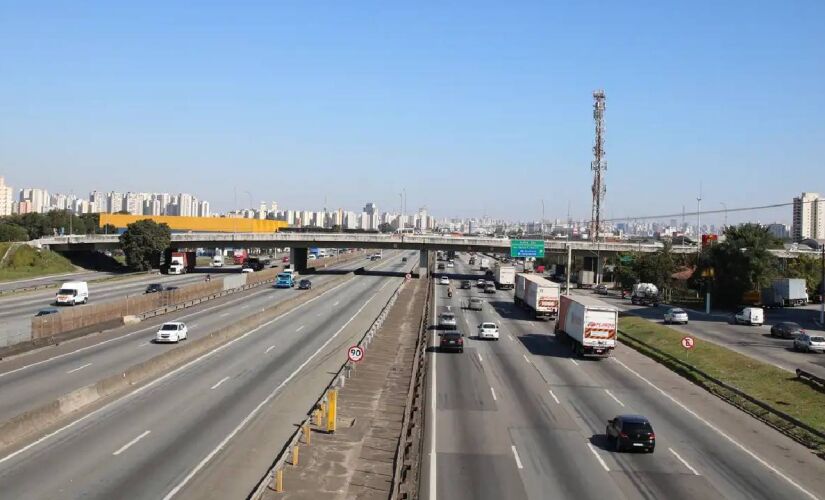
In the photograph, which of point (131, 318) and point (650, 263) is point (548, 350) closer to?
point (131, 318)

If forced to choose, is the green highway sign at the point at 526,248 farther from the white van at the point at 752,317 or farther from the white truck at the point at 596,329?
the white truck at the point at 596,329

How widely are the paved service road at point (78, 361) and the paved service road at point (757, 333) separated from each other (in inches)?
1429

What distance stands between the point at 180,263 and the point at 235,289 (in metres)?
31.9

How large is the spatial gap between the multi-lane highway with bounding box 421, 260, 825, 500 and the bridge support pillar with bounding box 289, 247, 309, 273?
87.2 metres

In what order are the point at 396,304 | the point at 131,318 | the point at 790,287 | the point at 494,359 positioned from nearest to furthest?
the point at 494,359 → the point at 131,318 → the point at 396,304 → the point at 790,287

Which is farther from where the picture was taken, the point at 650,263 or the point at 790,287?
the point at 650,263

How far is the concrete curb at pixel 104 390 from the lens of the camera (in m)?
22.8

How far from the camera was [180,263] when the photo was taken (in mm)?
115688

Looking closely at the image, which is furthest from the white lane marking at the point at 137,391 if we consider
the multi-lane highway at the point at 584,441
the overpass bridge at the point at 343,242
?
the overpass bridge at the point at 343,242

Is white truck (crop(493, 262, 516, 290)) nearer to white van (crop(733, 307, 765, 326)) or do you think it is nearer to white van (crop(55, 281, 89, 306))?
white van (crop(733, 307, 765, 326))

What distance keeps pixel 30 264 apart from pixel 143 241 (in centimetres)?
1524

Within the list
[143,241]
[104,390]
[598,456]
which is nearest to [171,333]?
[104,390]

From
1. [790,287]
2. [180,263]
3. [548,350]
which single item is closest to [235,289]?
[180,263]

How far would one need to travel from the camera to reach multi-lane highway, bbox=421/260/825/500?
20.5 metres
